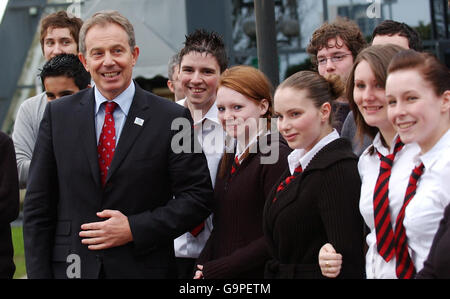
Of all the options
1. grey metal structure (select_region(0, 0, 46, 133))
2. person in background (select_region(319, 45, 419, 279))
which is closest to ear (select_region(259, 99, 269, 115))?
person in background (select_region(319, 45, 419, 279))

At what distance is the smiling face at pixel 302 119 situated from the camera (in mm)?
3367

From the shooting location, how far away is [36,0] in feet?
42.1

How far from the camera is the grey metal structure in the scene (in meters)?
12.9

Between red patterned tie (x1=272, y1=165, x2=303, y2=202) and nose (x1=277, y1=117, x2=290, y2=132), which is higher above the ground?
nose (x1=277, y1=117, x2=290, y2=132)

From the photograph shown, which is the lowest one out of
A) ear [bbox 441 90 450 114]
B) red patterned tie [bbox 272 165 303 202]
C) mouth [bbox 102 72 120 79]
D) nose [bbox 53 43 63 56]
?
red patterned tie [bbox 272 165 303 202]

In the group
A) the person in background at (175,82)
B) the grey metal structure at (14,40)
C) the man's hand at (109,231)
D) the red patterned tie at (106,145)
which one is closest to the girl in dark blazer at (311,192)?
the man's hand at (109,231)

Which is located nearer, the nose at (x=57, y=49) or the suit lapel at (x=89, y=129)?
the suit lapel at (x=89, y=129)

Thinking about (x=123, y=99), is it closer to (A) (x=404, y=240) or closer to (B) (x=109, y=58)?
(B) (x=109, y=58)

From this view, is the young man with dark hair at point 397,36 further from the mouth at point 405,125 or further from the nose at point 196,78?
the mouth at point 405,125

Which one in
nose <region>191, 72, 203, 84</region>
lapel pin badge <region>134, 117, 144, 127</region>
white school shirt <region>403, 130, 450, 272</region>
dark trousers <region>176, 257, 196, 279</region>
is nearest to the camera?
white school shirt <region>403, 130, 450, 272</region>

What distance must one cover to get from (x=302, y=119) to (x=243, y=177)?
0.51m

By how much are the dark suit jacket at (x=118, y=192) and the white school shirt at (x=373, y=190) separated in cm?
91

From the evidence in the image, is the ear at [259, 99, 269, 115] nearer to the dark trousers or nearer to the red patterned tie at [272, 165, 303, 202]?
the red patterned tie at [272, 165, 303, 202]
